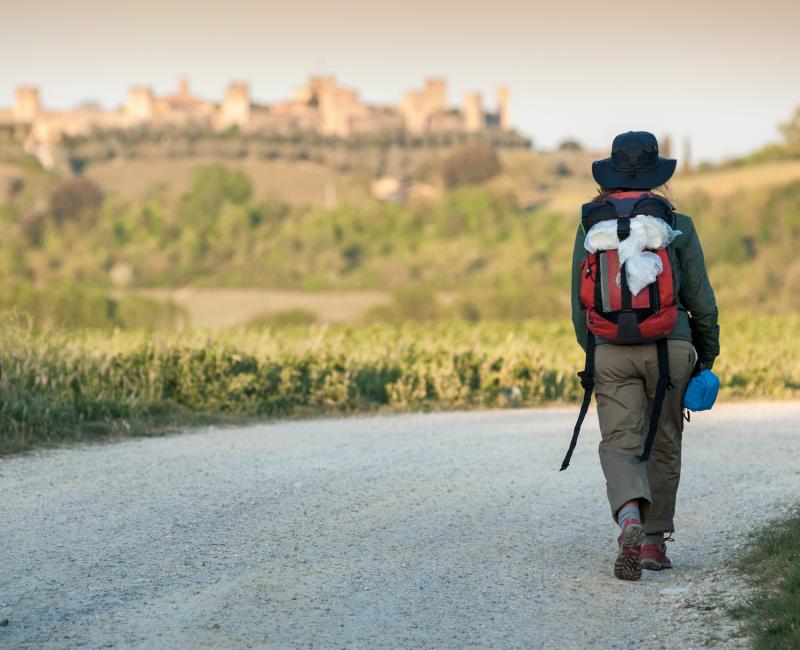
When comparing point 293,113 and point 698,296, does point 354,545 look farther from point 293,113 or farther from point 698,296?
point 293,113

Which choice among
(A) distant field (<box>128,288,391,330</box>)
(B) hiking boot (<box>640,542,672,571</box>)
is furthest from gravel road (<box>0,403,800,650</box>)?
(A) distant field (<box>128,288,391,330</box>)

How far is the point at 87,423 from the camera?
12.0m

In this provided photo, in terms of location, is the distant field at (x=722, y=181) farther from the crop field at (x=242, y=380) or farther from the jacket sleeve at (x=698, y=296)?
the jacket sleeve at (x=698, y=296)

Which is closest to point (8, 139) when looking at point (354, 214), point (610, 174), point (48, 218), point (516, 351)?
point (48, 218)

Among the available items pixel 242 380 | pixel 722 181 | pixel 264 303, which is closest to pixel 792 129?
pixel 722 181

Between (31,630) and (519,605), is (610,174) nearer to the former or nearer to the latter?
(519,605)

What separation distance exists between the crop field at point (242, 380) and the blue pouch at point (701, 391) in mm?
6431

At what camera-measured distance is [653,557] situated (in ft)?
21.8

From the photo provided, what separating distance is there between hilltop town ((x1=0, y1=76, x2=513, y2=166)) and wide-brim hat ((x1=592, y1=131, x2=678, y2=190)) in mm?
143397

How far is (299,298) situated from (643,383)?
6344 centimetres

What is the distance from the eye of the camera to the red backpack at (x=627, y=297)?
6.11 meters

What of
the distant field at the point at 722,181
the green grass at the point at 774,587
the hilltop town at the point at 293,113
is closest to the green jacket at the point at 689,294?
the green grass at the point at 774,587

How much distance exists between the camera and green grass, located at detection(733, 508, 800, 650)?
521 cm

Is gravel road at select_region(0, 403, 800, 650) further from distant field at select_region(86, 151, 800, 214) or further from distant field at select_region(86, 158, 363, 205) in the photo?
distant field at select_region(86, 158, 363, 205)
